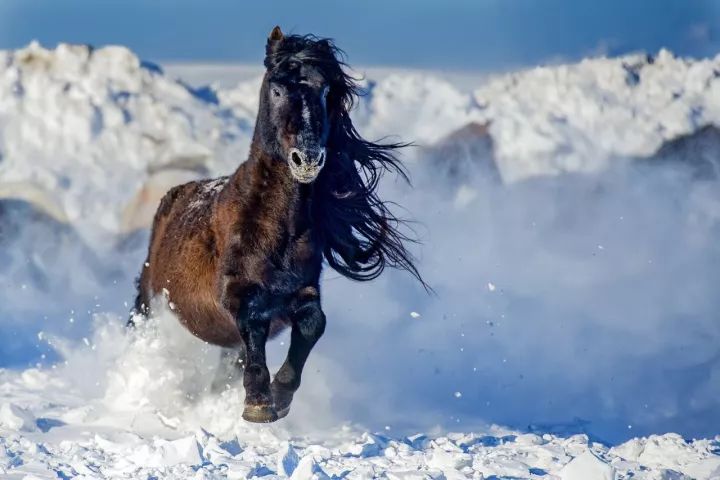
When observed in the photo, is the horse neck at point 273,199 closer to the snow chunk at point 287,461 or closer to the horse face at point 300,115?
the horse face at point 300,115

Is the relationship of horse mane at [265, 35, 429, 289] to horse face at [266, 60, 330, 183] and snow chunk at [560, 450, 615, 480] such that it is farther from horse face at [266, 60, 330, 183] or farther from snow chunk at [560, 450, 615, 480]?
snow chunk at [560, 450, 615, 480]

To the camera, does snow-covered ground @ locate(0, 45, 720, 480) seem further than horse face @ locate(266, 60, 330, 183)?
Yes

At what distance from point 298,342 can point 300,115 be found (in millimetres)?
1048

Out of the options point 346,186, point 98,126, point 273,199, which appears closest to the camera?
point 273,199

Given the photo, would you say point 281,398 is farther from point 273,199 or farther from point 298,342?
point 273,199

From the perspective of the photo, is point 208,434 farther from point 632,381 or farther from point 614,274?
point 614,274

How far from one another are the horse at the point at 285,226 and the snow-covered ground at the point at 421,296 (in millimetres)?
497

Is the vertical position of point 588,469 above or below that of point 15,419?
below

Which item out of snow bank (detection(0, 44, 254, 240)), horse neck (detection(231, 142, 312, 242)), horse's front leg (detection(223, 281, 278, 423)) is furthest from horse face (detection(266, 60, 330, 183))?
snow bank (detection(0, 44, 254, 240))

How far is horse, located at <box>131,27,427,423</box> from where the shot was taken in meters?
4.02

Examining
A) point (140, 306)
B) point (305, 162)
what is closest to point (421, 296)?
point (140, 306)

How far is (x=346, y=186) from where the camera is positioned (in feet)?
15.8

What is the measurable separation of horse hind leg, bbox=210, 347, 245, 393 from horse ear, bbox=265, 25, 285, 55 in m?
1.84

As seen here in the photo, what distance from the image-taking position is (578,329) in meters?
7.27
